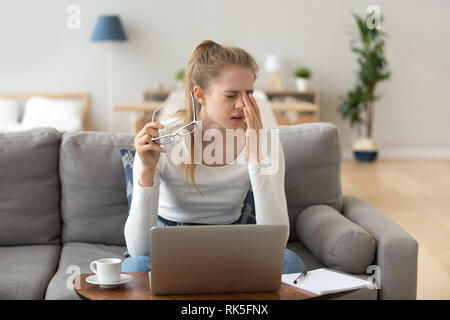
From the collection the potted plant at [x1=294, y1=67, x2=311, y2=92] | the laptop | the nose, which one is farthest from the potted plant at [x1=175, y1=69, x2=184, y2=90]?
the laptop

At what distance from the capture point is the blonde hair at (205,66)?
5.94 feet

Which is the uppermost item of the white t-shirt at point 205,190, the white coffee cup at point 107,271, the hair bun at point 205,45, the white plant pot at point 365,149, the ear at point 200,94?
the hair bun at point 205,45

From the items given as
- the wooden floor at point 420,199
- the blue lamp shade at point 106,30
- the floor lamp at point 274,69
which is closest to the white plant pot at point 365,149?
the wooden floor at point 420,199

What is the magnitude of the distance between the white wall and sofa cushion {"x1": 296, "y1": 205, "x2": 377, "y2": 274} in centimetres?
491

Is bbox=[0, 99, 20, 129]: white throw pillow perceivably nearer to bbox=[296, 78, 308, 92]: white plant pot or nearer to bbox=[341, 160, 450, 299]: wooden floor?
bbox=[296, 78, 308, 92]: white plant pot

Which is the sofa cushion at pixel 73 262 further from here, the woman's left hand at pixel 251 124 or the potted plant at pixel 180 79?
the potted plant at pixel 180 79

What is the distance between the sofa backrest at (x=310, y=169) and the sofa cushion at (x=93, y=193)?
63 centimetres

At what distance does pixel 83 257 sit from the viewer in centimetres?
206

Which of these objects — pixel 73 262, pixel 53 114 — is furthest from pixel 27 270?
pixel 53 114

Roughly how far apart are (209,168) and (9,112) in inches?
202

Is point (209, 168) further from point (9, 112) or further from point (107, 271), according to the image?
point (9, 112)

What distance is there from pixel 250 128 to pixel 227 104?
155 mm

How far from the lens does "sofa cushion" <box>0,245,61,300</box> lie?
181 centimetres

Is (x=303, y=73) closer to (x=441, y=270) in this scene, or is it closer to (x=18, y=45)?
(x=18, y=45)
